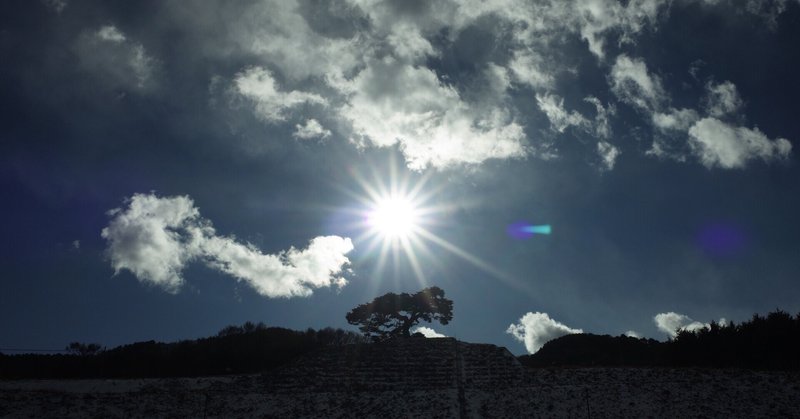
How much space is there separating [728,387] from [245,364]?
33625 mm

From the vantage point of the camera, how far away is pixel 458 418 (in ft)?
107

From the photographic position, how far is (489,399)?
113 feet

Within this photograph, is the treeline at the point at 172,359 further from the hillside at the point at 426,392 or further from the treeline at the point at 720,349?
the treeline at the point at 720,349

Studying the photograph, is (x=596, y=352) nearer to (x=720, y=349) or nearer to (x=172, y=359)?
(x=720, y=349)

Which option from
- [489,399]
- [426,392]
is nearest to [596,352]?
[489,399]

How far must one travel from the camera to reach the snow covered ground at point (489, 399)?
103 ft

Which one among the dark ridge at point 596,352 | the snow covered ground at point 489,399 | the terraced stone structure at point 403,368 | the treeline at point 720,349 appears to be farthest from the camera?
the dark ridge at point 596,352

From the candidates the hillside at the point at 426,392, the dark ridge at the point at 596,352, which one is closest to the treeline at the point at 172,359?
the hillside at the point at 426,392

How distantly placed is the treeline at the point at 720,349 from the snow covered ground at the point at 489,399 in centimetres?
301

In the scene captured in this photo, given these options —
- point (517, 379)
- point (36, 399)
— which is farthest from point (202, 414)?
point (517, 379)

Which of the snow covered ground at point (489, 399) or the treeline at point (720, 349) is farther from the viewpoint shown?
the treeline at point (720, 349)

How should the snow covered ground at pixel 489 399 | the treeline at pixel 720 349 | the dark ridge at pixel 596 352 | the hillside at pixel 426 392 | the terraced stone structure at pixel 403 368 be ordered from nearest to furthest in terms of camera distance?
the snow covered ground at pixel 489 399, the hillside at pixel 426 392, the treeline at pixel 720 349, the terraced stone structure at pixel 403 368, the dark ridge at pixel 596 352

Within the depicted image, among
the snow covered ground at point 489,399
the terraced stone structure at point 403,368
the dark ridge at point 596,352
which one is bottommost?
the snow covered ground at point 489,399

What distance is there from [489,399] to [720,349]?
1708cm
